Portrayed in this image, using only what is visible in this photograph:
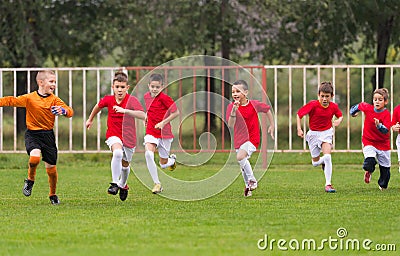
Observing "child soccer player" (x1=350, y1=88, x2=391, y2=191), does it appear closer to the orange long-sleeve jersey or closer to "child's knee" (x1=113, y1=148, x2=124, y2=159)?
"child's knee" (x1=113, y1=148, x2=124, y2=159)

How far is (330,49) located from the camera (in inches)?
981

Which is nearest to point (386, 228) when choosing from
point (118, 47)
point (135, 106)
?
point (135, 106)

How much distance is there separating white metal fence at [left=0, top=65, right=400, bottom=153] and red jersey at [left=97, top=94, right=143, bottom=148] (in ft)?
12.6

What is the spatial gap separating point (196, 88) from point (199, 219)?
50.5ft

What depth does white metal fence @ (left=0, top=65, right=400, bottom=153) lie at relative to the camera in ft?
57.4

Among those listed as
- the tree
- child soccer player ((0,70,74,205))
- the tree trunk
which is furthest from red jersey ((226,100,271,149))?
the tree trunk

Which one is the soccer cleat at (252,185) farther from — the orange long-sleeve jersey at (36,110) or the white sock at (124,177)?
the orange long-sleeve jersey at (36,110)

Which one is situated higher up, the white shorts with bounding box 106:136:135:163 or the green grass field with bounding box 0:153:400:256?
the white shorts with bounding box 106:136:135:163

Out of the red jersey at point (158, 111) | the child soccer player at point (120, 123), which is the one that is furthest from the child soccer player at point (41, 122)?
the red jersey at point (158, 111)

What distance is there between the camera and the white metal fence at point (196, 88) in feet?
57.4

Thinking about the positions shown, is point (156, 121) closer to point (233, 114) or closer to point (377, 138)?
point (233, 114)

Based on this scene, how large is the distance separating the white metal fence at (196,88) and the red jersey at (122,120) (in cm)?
383

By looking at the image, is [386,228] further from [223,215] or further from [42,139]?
[42,139]

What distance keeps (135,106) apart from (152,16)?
11717 millimetres
